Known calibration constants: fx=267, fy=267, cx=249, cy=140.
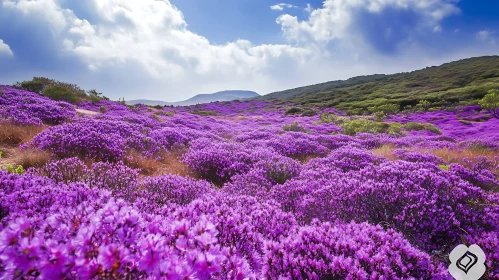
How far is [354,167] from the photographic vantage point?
8.30 meters

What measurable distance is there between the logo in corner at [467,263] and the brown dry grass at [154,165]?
6414 mm

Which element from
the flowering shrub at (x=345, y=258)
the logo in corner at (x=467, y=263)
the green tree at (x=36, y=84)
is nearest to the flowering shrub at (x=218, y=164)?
the flowering shrub at (x=345, y=258)

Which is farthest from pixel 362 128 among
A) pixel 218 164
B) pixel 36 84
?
pixel 36 84

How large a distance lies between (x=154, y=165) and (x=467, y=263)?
7785 millimetres

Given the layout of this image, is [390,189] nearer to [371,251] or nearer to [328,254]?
[371,251]

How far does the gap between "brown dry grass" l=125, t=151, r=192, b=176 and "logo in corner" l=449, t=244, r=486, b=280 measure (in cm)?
641

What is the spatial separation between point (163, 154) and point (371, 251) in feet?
27.1

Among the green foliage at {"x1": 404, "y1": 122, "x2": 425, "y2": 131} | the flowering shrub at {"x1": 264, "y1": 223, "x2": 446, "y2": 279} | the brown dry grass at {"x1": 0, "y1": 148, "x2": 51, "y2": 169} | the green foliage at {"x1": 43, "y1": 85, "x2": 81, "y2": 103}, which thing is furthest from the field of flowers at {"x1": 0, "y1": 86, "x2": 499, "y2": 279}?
the green foliage at {"x1": 43, "y1": 85, "x2": 81, "y2": 103}

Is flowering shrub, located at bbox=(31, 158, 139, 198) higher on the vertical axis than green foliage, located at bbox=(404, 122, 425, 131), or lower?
higher

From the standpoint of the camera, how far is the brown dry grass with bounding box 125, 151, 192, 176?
26.3 feet

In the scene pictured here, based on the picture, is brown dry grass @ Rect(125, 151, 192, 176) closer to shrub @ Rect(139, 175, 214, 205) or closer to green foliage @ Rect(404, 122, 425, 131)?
shrub @ Rect(139, 175, 214, 205)

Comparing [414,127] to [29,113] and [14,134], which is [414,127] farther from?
[29,113]

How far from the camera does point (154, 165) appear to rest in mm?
8523

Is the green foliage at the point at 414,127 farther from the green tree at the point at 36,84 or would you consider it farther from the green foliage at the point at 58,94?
the green tree at the point at 36,84
